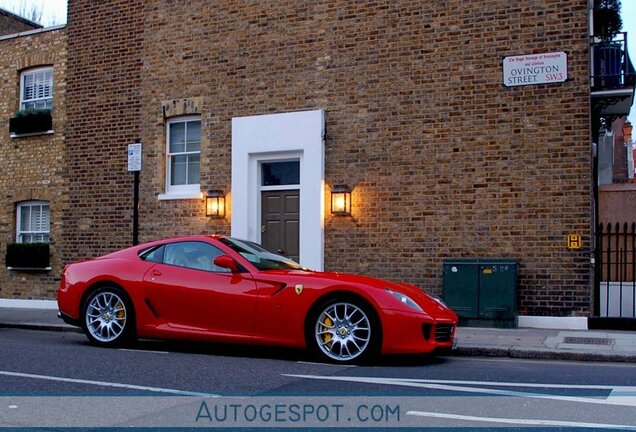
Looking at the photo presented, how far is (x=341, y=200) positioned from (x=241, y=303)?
474 cm

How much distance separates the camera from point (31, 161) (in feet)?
52.5

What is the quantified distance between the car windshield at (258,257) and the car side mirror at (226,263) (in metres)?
0.23

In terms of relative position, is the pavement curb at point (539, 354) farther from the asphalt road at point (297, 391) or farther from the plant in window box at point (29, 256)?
the plant in window box at point (29, 256)

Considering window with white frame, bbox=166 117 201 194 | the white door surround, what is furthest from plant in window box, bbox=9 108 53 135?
the white door surround

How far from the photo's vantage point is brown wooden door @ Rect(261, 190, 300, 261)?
1331cm

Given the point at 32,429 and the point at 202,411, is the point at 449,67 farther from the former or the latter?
the point at 32,429

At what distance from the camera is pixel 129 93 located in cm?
1495

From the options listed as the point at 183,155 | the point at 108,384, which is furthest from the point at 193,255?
the point at 183,155

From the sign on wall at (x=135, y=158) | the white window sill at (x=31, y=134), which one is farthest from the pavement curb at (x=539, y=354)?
the white window sill at (x=31, y=134)

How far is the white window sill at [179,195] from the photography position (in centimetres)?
1407

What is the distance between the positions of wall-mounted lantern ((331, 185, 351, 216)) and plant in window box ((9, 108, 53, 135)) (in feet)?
22.5

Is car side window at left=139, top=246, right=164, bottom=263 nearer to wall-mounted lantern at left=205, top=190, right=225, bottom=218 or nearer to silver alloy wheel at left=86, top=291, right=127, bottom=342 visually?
silver alloy wheel at left=86, top=291, right=127, bottom=342

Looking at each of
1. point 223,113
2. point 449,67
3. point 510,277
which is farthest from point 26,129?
point 510,277

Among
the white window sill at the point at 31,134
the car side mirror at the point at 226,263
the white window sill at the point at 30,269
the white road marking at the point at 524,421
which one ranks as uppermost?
the white window sill at the point at 31,134
